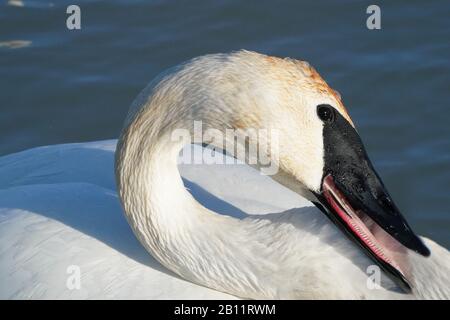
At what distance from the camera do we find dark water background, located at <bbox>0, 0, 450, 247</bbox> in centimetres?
656

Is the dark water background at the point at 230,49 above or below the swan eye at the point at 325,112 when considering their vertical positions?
below

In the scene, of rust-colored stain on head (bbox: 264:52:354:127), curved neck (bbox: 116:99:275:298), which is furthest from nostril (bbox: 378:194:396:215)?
curved neck (bbox: 116:99:275:298)

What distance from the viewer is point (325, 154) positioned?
375 cm

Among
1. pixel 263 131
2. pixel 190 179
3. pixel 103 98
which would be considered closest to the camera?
pixel 263 131

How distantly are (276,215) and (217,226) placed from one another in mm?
276

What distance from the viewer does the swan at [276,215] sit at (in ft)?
12.0

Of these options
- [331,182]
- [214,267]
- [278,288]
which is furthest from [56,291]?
[331,182]

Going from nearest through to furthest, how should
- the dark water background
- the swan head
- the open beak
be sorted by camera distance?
the swan head
the open beak
the dark water background

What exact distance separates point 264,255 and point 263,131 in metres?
0.59

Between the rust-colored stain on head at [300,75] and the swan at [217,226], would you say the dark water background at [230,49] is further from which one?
the rust-colored stain on head at [300,75]

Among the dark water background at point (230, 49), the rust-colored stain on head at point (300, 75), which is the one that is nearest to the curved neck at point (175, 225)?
the rust-colored stain on head at point (300, 75)

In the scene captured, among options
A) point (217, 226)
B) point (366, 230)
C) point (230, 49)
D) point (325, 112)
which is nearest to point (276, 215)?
point (217, 226)

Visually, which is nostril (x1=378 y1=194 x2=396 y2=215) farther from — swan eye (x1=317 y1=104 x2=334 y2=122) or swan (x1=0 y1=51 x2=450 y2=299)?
swan eye (x1=317 y1=104 x2=334 y2=122)

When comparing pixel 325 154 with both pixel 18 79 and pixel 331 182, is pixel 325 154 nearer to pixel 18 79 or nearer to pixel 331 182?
pixel 331 182
